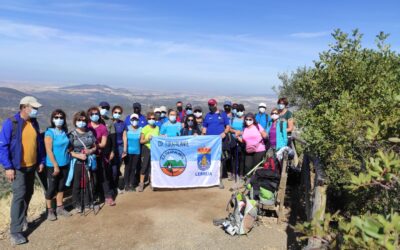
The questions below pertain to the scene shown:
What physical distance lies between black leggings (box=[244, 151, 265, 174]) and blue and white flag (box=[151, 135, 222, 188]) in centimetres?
86

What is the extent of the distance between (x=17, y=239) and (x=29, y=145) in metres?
1.56

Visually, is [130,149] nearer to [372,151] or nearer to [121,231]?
[121,231]

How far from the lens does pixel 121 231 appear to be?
20.5ft

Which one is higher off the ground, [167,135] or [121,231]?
[167,135]

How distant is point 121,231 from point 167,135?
3.22 metres

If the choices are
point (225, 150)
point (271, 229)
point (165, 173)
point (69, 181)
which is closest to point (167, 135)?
point (165, 173)

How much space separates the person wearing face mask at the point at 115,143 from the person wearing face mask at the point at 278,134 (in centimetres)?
374

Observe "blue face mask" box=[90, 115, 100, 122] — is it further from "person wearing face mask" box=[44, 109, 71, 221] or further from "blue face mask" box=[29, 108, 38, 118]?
"blue face mask" box=[29, 108, 38, 118]

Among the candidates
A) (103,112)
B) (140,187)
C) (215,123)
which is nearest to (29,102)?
(103,112)

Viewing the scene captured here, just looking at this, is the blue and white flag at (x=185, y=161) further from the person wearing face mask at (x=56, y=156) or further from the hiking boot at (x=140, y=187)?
the person wearing face mask at (x=56, y=156)

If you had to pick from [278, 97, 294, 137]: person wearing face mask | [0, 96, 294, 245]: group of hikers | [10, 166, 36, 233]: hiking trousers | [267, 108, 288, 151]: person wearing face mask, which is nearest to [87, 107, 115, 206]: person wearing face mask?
[0, 96, 294, 245]: group of hikers

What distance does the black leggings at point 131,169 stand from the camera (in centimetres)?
843

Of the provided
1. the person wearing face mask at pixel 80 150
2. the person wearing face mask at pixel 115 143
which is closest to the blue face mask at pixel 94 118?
the person wearing face mask at pixel 80 150

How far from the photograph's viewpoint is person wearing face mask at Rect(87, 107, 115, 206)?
723 cm
